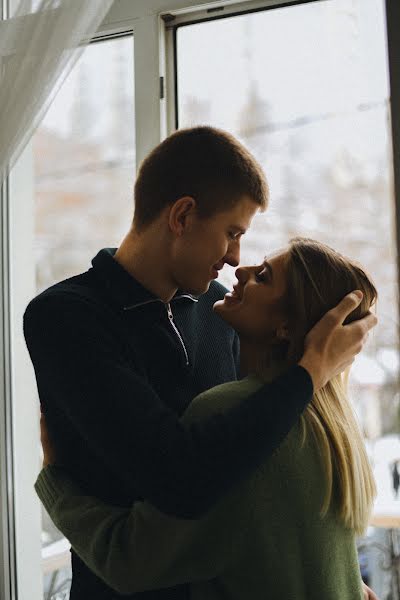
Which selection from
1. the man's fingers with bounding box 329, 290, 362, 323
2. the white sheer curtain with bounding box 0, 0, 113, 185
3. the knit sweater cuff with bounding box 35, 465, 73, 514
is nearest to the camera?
the man's fingers with bounding box 329, 290, 362, 323

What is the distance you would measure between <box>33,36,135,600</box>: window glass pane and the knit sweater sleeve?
3.37 ft

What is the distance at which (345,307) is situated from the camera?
3.62 ft

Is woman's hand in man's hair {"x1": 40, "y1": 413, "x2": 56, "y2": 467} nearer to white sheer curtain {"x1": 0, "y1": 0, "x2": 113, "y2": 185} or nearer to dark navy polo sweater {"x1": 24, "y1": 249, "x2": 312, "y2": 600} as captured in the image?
dark navy polo sweater {"x1": 24, "y1": 249, "x2": 312, "y2": 600}

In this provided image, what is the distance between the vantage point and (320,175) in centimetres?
164

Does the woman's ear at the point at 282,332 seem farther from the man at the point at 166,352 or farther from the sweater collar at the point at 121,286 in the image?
the sweater collar at the point at 121,286

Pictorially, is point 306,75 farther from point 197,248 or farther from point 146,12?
point 197,248

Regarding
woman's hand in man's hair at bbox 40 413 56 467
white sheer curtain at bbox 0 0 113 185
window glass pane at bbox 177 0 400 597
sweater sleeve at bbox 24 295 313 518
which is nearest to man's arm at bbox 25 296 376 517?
sweater sleeve at bbox 24 295 313 518

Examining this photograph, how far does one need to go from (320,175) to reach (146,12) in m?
0.62

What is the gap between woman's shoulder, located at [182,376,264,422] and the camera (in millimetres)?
1067

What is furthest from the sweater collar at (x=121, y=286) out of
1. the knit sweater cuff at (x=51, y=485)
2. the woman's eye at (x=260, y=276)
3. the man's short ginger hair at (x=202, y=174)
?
the knit sweater cuff at (x=51, y=485)

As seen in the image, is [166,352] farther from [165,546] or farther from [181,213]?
[165,546]

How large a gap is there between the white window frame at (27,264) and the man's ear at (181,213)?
513 millimetres

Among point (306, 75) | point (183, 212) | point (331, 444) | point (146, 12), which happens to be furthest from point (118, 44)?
point (331, 444)

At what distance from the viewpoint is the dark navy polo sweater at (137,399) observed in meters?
0.98
